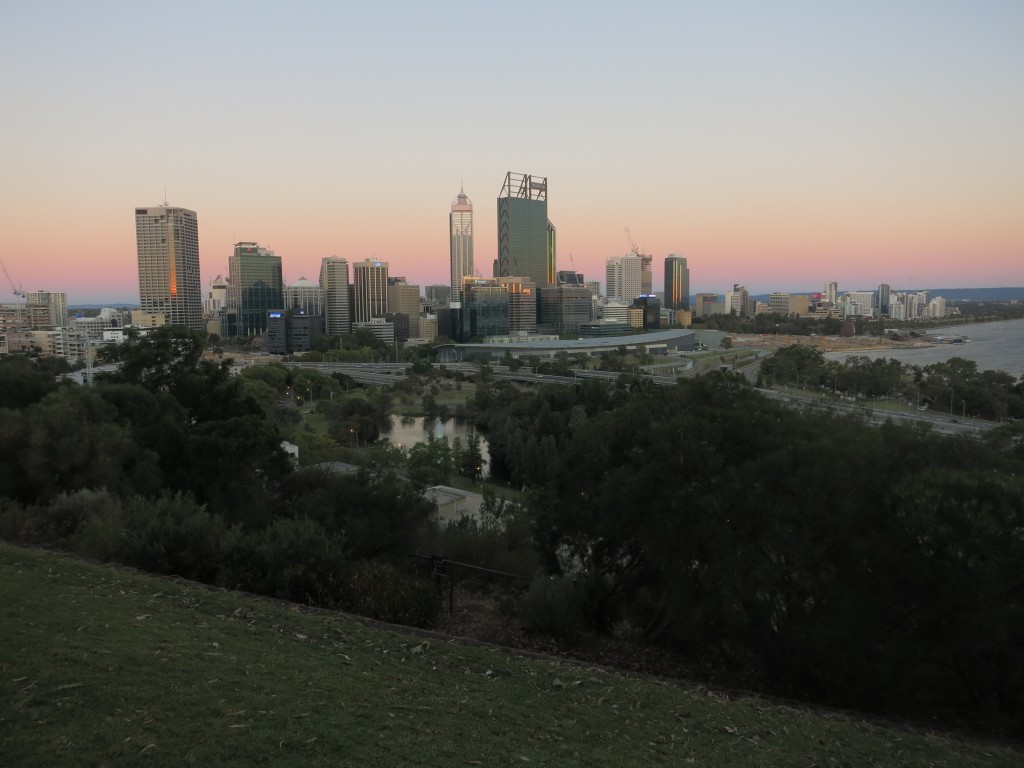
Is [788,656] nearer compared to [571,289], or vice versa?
[788,656]

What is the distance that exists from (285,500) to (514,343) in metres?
50.3

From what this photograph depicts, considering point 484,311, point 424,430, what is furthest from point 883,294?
point 424,430

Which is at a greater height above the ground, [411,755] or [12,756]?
[12,756]

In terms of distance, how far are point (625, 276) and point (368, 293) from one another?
6550 cm

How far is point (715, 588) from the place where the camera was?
5.26 meters

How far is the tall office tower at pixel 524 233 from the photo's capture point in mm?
90869

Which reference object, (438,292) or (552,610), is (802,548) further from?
(438,292)

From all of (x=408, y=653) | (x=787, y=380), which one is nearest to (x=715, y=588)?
(x=408, y=653)

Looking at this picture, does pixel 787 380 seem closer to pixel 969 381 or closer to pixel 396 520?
pixel 969 381

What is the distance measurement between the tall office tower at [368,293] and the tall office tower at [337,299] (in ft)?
4.42

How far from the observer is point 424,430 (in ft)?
86.9

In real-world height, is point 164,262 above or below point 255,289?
above

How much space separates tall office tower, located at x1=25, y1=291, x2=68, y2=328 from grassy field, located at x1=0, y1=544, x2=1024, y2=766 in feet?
269

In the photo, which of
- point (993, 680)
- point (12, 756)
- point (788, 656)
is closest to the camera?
point (12, 756)
